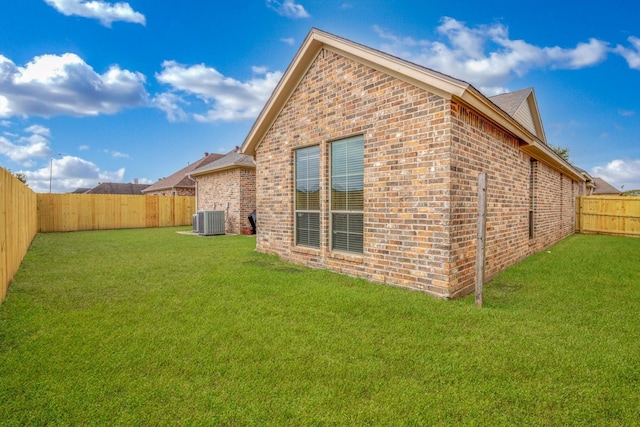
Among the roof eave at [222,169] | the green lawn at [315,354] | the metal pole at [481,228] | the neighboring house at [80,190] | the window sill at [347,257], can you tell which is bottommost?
the green lawn at [315,354]

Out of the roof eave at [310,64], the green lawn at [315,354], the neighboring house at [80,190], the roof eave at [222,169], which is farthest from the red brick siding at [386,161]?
the neighboring house at [80,190]

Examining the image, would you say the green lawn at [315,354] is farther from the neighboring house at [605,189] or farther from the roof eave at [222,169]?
the neighboring house at [605,189]

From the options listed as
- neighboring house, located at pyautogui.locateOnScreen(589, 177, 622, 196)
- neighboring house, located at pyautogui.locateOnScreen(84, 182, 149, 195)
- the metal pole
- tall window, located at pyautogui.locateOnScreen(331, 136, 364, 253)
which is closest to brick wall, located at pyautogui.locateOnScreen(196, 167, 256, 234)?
tall window, located at pyautogui.locateOnScreen(331, 136, 364, 253)

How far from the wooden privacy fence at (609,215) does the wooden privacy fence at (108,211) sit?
22980 millimetres

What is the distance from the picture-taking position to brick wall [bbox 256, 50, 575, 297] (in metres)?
4.61

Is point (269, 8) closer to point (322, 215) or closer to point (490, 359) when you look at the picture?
point (322, 215)

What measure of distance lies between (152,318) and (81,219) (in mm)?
17767

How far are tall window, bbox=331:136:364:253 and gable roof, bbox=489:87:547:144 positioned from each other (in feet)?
27.7

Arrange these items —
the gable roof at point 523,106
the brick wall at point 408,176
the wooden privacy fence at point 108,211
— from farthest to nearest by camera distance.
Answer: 1. the wooden privacy fence at point 108,211
2. the gable roof at point 523,106
3. the brick wall at point 408,176

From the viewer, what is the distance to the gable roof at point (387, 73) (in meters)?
4.49

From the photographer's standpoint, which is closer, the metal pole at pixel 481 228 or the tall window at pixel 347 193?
the metal pole at pixel 481 228

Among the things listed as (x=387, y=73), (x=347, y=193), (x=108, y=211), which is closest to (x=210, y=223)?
(x=108, y=211)

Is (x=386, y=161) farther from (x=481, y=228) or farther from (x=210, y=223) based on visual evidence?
(x=210, y=223)

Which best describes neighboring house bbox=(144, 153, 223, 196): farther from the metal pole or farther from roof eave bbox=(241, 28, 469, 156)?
the metal pole
